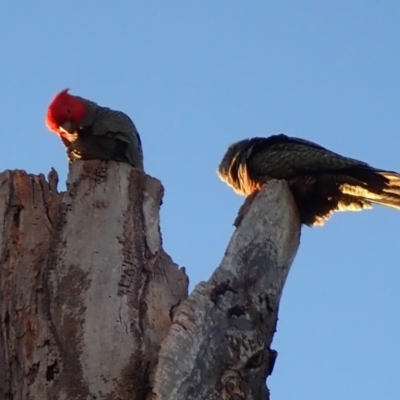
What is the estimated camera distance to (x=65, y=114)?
20.8 ft

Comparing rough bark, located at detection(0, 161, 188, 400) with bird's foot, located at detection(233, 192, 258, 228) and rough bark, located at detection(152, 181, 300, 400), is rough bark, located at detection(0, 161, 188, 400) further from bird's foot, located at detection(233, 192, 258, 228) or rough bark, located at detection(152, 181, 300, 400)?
bird's foot, located at detection(233, 192, 258, 228)

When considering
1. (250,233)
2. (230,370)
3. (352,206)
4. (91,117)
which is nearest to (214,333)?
(230,370)

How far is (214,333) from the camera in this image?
3152 mm

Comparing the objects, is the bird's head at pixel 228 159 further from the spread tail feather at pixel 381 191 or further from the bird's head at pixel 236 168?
the spread tail feather at pixel 381 191

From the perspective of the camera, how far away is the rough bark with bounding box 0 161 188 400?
10.2 feet

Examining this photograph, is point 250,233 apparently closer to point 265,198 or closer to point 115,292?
point 265,198

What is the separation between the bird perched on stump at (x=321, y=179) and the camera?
4172 mm

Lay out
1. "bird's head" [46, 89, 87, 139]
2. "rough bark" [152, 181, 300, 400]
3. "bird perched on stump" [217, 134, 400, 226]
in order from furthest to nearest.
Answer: "bird's head" [46, 89, 87, 139]
"bird perched on stump" [217, 134, 400, 226]
"rough bark" [152, 181, 300, 400]

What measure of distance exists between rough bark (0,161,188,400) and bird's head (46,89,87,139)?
2632mm

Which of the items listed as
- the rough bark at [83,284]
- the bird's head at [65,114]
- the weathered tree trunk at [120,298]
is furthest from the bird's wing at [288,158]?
the bird's head at [65,114]

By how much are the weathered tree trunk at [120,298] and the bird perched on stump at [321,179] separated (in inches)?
14.9

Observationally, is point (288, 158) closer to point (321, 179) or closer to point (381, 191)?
point (321, 179)

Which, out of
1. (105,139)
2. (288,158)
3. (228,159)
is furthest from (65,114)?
(288,158)

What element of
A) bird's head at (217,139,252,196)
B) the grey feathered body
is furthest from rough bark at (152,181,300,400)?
the grey feathered body
